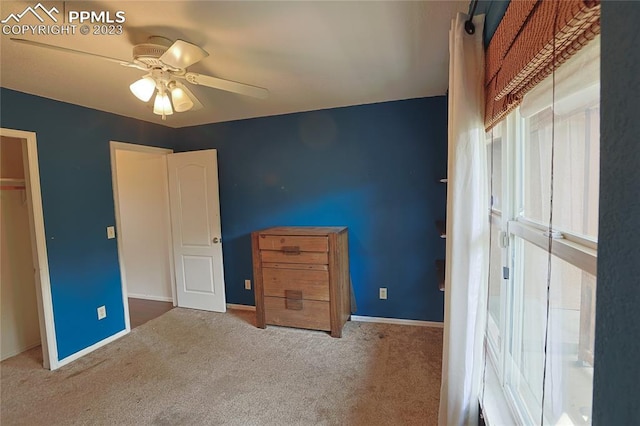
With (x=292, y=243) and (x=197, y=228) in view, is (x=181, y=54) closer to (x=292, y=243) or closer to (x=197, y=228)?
(x=292, y=243)

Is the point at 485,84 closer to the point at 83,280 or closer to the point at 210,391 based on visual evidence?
the point at 210,391

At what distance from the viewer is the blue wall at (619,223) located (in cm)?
40

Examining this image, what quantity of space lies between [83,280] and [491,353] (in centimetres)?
334

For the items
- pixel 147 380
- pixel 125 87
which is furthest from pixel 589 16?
pixel 147 380

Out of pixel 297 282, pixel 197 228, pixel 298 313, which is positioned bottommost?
pixel 298 313

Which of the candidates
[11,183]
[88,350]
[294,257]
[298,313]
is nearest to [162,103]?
[294,257]

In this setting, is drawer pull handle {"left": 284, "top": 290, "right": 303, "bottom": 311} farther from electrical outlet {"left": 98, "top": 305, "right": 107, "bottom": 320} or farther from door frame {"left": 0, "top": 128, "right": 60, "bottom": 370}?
door frame {"left": 0, "top": 128, "right": 60, "bottom": 370}

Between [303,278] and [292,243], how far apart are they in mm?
356

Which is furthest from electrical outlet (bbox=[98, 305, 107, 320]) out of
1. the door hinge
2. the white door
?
the door hinge

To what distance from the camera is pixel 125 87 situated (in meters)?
2.36

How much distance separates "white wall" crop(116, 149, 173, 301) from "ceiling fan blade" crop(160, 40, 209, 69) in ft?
9.13

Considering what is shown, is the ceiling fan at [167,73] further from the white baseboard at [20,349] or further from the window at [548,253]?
the white baseboard at [20,349]

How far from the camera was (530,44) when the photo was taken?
0.79 metres

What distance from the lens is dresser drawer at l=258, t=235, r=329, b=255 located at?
2838mm
